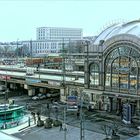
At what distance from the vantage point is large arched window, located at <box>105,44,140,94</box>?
1857 inches

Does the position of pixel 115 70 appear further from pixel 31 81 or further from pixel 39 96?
pixel 31 81

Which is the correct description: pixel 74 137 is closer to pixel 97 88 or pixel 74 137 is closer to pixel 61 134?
pixel 61 134

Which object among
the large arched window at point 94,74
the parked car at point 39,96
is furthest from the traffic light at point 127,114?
the parked car at point 39,96

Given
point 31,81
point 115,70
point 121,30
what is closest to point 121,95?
point 115,70

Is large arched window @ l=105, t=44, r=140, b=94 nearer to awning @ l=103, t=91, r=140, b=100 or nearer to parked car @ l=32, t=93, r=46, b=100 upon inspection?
awning @ l=103, t=91, r=140, b=100

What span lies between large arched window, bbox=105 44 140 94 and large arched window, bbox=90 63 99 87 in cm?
203

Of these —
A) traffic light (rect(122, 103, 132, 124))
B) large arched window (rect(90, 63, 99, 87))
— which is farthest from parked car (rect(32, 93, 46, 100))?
traffic light (rect(122, 103, 132, 124))

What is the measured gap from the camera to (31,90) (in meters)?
68.1

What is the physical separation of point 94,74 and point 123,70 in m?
6.60

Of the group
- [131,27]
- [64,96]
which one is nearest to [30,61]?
[64,96]

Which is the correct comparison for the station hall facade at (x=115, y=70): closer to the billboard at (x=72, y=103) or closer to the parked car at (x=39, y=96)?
the billboard at (x=72, y=103)

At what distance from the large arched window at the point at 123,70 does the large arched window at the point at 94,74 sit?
2.03 meters

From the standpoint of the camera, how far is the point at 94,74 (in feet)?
176

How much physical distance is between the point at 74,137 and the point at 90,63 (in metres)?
18.7
